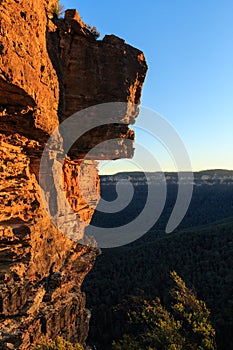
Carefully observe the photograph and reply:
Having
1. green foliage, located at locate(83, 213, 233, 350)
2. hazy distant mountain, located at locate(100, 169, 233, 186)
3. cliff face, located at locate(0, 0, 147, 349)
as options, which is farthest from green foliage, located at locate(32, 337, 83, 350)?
hazy distant mountain, located at locate(100, 169, 233, 186)

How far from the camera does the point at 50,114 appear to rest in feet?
36.8

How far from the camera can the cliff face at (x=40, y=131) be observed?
895 cm

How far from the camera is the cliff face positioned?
895 cm

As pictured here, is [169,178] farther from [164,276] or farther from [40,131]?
[40,131]

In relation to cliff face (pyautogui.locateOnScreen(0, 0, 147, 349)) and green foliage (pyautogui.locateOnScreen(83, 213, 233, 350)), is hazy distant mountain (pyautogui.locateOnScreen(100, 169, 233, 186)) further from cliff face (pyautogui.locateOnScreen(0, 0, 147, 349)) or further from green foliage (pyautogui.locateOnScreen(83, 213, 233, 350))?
cliff face (pyautogui.locateOnScreen(0, 0, 147, 349))

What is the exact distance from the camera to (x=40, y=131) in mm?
11047

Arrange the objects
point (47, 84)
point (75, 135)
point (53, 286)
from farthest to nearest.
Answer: point (75, 135)
point (53, 286)
point (47, 84)

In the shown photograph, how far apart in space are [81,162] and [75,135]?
3.17 meters

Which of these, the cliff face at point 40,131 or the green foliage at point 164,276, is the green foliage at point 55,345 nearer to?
the cliff face at point 40,131

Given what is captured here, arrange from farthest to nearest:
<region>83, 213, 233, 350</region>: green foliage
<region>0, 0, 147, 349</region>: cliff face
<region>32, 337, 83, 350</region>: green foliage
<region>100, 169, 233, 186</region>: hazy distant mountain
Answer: <region>100, 169, 233, 186</region>: hazy distant mountain < <region>83, 213, 233, 350</region>: green foliage < <region>32, 337, 83, 350</region>: green foliage < <region>0, 0, 147, 349</region>: cliff face

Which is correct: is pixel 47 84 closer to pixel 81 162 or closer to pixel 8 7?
pixel 8 7

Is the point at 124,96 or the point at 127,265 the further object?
the point at 127,265

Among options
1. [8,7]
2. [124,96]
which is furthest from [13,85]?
[124,96]

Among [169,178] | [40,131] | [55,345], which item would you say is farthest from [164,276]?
[169,178]
